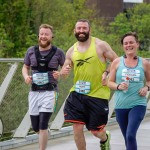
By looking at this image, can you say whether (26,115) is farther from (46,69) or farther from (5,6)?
(5,6)

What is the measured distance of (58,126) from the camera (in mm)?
11352

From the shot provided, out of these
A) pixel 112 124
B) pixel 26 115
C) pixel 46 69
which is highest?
pixel 46 69

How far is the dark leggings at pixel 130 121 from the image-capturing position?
7.27m

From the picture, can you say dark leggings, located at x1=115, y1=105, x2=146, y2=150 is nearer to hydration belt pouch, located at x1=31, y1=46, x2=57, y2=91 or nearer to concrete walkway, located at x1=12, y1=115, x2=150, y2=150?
hydration belt pouch, located at x1=31, y1=46, x2=57, y2=91

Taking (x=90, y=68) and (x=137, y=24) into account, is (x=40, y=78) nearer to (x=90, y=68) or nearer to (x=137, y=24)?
(x=90, y=68)

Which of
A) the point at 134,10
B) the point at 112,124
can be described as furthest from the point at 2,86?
the point at 134,10

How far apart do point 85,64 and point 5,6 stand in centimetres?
2319

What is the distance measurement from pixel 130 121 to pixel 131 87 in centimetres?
42

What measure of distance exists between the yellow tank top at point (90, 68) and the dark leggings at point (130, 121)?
0.52 metres

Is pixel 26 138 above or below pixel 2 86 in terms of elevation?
below

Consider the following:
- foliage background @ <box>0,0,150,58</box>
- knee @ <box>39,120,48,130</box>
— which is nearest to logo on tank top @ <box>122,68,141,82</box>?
knee @ <box>39,120,48,130</box>

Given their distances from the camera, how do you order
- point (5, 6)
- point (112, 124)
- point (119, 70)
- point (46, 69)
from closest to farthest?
1. point (119, 70)
2. point (46, 69)
3. point (112, 124)
4. point (5, 6)

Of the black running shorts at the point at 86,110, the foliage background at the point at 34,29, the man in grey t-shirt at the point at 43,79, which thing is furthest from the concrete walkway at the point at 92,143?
the black running shorts at the point at 86,110

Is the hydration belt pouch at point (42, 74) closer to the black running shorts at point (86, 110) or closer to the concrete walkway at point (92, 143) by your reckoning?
the black running shorts at point (86, 110)
